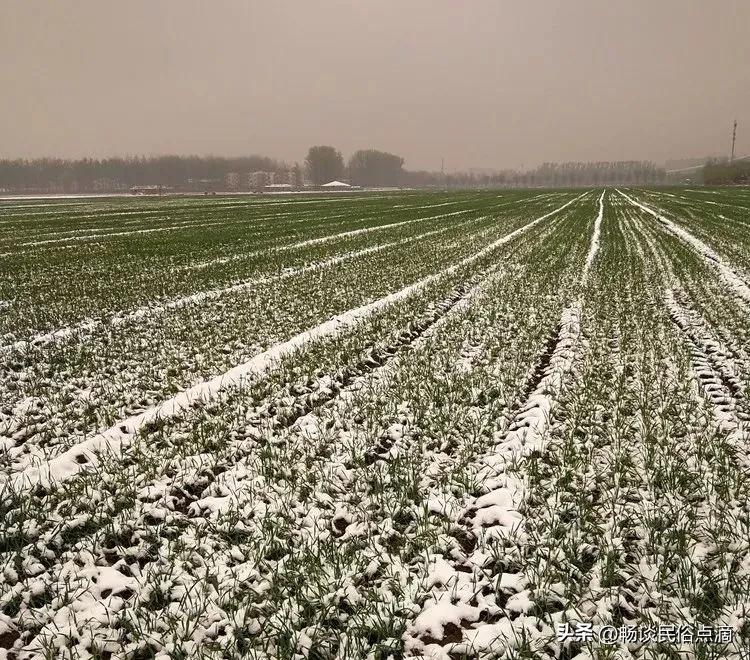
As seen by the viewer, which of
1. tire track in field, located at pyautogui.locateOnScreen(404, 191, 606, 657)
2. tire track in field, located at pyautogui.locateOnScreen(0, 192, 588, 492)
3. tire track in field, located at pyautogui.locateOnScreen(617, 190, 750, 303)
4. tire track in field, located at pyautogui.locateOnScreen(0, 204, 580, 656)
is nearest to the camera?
tire track in field, located at pyautogui.locateOnScreen(404, 191, 606, 657)

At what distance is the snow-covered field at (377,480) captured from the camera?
3539mm

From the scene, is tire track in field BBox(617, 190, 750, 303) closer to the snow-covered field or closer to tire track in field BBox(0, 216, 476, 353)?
the snow-covered field

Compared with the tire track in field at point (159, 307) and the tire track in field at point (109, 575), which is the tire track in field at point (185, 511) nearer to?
the tire track in field at point (109, 575)

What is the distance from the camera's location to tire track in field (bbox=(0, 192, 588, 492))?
550cm

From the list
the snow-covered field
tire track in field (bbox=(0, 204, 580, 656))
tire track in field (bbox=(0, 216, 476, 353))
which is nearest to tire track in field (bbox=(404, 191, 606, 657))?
the snow-covered field

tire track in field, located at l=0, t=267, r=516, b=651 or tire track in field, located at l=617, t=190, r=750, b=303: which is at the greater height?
tire track in field, located at l=617, t=190, r=750, b=303

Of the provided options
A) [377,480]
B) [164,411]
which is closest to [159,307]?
[164,411]

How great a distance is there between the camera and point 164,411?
7078 mm

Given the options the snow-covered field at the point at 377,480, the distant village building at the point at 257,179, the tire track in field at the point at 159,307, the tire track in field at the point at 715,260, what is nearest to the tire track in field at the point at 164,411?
the snow-covered field at the point at 377,480

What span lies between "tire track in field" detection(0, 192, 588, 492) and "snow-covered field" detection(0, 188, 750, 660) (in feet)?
0.15

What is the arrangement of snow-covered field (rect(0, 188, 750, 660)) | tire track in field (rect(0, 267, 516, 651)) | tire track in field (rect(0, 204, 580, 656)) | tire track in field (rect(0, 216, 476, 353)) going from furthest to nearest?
tire track in field (rect(0, 216, 476, 353)), tire track in field (rect(0, 204, 580, 656)), tire track in field (rect(0, 267, 516, 651)), snow-covered field (rect(0, 188, 750, 660))

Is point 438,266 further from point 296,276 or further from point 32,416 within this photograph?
point 32,416

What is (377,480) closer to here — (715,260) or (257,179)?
(715,260)

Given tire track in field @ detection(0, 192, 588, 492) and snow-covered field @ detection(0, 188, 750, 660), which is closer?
snow-covered field @ detection(0, 188, 750, 660)
